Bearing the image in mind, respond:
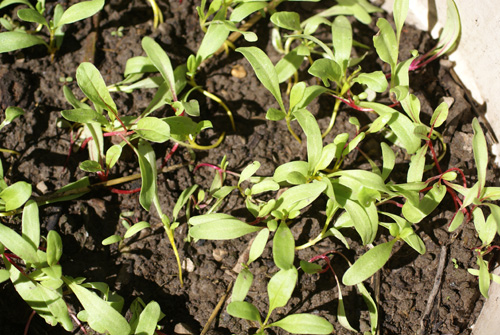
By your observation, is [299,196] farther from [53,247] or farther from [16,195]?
[16,195]

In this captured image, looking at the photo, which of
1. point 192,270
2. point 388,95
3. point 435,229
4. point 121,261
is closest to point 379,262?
point 435,229

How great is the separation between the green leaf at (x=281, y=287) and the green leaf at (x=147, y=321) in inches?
12.2

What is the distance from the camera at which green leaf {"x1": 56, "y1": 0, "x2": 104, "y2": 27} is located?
1.50 meters

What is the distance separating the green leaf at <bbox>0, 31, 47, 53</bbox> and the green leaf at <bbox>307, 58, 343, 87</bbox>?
94cm

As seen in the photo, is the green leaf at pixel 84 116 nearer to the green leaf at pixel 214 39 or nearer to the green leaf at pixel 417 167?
the green leaf at pixel 214 39

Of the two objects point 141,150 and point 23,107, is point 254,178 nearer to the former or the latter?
point 141,150

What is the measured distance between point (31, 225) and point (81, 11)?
720 millimetres

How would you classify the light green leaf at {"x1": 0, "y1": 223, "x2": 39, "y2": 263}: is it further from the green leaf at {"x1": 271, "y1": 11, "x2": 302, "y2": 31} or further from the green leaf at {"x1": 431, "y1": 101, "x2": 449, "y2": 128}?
the green leaf at {"x1": 431, "y1": 101, "x2": 449, "y2": 128}

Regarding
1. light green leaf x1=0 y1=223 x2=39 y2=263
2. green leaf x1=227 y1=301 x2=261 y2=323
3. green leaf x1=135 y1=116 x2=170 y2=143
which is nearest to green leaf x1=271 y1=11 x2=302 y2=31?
green leaf x1=135 y1=116 x2=170 y2=143

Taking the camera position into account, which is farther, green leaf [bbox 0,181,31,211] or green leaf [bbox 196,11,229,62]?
green leaf [bbox 196,11,229,62]

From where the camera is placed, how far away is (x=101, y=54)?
169 cm

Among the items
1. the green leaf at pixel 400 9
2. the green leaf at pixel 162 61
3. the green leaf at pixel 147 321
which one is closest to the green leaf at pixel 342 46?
the green leaf at pixel 400 9

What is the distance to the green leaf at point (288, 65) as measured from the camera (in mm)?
1558

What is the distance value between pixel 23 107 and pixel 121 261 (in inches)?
25.3
